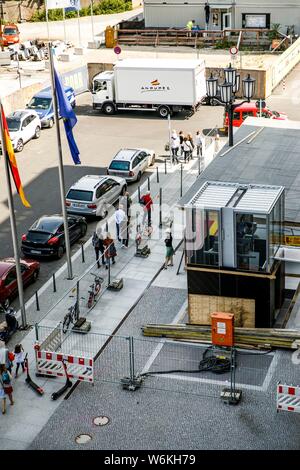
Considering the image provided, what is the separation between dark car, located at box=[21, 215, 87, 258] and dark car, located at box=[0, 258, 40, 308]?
1244 mm

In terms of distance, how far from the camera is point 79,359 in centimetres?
2192

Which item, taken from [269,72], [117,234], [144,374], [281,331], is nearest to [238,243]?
[281,331]

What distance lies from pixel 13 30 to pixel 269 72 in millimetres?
24874

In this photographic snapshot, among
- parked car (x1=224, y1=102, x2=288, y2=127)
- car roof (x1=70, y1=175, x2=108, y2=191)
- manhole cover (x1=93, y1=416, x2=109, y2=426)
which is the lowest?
manhole cover (x1=93, y1=416, x2=109, y2=426)

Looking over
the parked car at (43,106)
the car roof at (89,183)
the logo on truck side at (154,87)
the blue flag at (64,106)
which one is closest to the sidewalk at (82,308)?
the car roof at (89,183)

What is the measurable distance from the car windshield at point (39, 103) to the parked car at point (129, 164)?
Result: 9991mm

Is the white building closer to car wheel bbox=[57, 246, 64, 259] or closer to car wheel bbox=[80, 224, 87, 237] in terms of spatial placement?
car wheel bbox=[80, 224, 87, 237]

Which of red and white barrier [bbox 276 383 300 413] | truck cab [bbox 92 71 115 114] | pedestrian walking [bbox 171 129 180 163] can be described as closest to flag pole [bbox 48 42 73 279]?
red and white barrier [bbox 276 383 300 413]

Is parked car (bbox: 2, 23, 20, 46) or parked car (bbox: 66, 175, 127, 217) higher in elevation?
parked car (bbox: 2, 23, 20, 46)

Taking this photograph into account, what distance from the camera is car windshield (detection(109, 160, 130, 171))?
3781cm

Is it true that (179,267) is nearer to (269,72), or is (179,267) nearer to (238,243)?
(238,243)

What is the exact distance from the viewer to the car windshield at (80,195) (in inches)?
1342

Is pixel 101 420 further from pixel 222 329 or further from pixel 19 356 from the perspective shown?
pixel 222 329

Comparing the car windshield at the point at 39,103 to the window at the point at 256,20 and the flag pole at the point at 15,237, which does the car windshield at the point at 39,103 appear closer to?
the window at the point at 256,20
